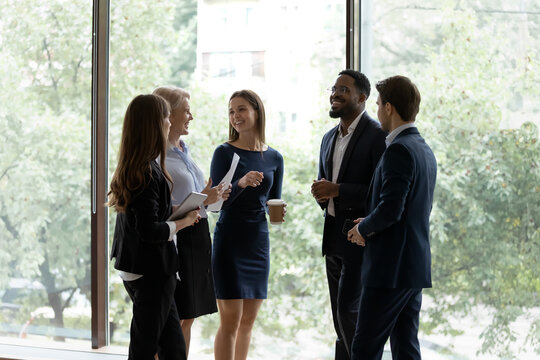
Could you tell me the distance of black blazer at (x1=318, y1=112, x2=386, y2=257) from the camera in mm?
3006

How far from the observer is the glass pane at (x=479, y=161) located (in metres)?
3.55

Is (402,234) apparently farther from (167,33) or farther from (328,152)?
(167,33)

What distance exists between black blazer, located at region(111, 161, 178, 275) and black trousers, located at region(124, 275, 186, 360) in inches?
2.1

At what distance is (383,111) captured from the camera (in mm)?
2752

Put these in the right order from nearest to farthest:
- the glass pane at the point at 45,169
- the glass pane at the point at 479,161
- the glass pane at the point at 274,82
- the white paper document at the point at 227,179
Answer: the white paper document at the point at 227,179 < the glass pane at the point at 479,161 < the glass pane at the point at 274,82 < the glass pane at the point at 45,169

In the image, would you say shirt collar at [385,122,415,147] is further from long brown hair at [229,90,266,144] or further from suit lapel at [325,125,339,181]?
long brown hair at [229,90,266,144]

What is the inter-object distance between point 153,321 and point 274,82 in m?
1.85

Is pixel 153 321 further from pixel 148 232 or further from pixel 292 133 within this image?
pixel 292 133

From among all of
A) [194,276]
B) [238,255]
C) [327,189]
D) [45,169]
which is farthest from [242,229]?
[45,169]

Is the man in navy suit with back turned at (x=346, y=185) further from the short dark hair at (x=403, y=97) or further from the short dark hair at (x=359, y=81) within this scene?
the short dark hair at (x=403, y=97)

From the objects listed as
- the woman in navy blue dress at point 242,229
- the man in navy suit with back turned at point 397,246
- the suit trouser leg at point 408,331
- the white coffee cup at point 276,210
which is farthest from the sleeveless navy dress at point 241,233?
the suit trouser leg at point 408,331

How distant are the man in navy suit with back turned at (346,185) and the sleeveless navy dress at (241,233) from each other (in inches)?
14.3

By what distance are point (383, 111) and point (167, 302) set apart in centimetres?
118

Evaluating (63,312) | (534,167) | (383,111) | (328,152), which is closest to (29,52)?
(63,312)
